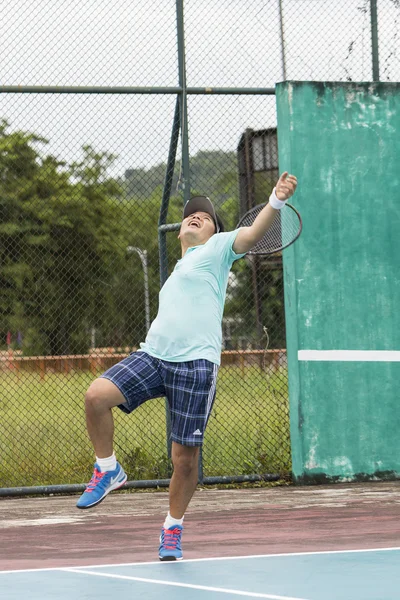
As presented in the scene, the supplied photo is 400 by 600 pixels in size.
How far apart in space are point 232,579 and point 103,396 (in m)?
1.12

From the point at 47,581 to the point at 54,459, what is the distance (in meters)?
4.15

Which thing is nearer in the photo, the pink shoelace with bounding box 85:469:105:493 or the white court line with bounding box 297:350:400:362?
the pink shoelace with bounding box 85:469:105:493

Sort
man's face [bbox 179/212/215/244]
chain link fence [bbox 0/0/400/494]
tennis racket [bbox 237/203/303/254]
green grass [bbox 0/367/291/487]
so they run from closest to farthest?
man's face [bbox 179/212/215/244] < tennis racket [bbox 237/203/303/254] < chain link fence [bbox 0/0/400/494] < green grass [bbox 0/367/291/487]

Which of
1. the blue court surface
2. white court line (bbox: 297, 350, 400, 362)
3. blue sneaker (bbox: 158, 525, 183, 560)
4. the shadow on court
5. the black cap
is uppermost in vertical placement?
the black cap

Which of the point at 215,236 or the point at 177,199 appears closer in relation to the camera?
the point at 215,236

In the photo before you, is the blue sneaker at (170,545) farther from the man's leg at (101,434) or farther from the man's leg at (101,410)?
the man's leg at (101,410)

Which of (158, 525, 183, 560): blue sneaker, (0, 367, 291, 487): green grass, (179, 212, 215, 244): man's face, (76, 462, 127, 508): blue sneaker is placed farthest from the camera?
(0, 367, 291, 487): green grass

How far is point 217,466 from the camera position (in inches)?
376

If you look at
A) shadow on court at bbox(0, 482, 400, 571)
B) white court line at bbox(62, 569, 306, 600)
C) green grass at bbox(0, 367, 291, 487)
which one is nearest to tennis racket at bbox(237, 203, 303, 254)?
shadow on court at bbox(0, 482, 400, 571)

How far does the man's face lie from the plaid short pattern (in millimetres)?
711

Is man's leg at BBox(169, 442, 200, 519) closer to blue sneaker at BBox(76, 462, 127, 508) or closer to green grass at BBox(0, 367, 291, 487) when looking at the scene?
blue sneaker at BBox(76, 462, 127, 508)

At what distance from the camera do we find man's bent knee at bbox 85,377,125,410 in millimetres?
5676

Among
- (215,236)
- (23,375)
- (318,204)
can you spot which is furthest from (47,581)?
(23,375)

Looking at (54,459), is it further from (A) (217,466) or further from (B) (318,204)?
(B) (318,204)
